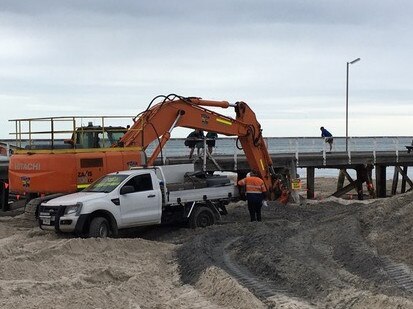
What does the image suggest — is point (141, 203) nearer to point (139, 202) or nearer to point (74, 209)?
point (139, 202)

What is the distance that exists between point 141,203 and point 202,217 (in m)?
2.33

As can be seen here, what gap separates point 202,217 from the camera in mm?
17094

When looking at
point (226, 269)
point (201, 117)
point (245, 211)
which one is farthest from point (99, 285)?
point (245, 211)

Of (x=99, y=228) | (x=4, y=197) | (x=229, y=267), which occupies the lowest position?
(x=229, y=267)

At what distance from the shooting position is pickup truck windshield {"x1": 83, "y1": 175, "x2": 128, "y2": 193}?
15086 mm

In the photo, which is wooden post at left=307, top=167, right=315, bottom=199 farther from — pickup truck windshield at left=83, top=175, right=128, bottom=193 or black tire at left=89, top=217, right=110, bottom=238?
black tire at left=89, top=217, right=110, bottom=238

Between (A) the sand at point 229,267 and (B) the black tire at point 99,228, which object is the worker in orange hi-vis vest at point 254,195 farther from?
(B) the black tire at point 99,228

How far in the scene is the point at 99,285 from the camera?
9.98 metres

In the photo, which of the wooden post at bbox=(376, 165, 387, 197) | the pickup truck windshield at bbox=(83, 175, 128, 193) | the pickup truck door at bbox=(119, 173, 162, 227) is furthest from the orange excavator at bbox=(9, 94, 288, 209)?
the wooden post at bbox=(376, 165, 387, 197)

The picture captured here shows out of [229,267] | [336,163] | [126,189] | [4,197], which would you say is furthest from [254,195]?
[336,163]

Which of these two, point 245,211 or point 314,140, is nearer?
point 245,211

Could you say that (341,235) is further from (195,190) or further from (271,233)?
(195,190)

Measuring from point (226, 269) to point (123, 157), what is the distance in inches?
275

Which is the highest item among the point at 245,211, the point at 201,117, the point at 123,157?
the point at 201,117
